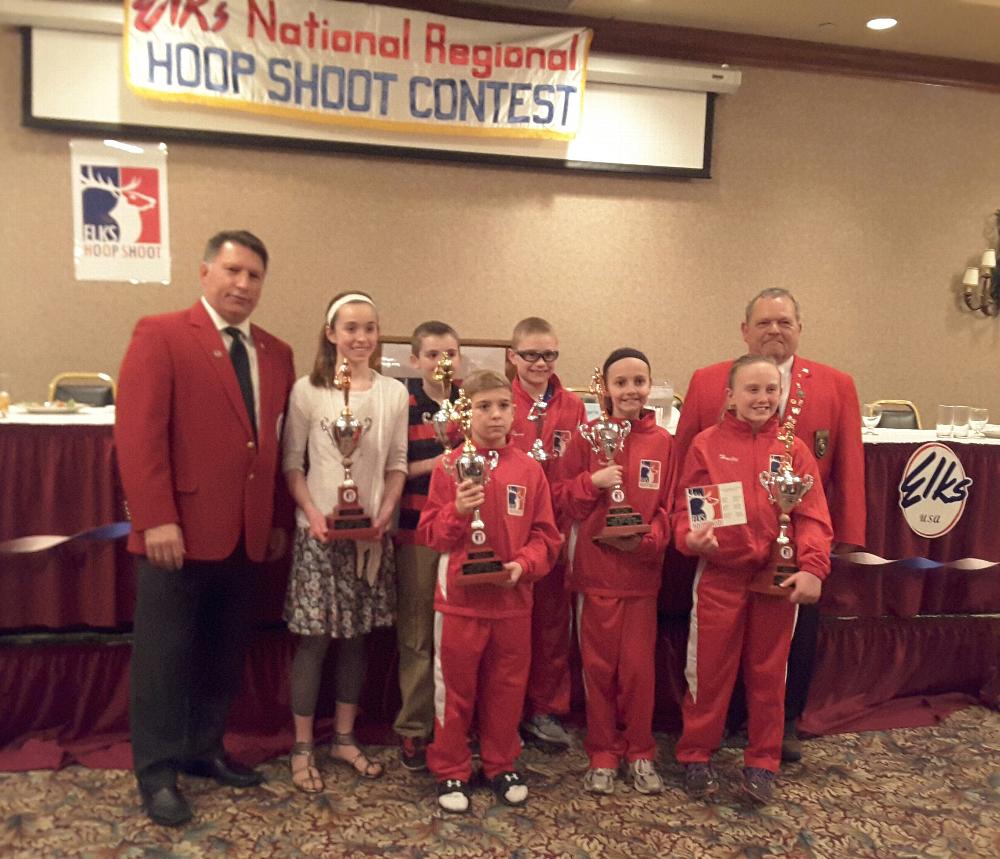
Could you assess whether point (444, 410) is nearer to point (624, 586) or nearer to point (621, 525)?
point (621, 525)

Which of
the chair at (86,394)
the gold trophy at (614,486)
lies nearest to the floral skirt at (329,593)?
the gold trophy at (614,486)

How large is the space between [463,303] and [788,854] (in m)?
3.74

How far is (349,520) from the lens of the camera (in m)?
2.23

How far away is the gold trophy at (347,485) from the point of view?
2.22 meters

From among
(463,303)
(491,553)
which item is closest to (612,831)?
(491,553)

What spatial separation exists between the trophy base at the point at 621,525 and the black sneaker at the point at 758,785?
2.77ft

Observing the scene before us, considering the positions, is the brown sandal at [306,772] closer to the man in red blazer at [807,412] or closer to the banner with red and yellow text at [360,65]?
the man in red blazer at [807,412]

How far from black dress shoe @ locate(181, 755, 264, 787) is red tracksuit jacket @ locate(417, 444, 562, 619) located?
830 mm

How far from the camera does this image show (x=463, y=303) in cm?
511

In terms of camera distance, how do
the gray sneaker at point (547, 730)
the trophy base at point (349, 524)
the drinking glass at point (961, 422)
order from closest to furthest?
the trophy base at point (349, 524)
the gray sneaker at point (547, 730)
the drinking glass at point (961, 422)

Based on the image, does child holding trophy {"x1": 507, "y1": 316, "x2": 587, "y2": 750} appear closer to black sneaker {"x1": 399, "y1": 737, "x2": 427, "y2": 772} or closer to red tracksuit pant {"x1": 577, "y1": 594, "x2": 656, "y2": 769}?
red tracksuit pant {"x1": 577, "y1": 594, "x2": 656, "y2": 769}

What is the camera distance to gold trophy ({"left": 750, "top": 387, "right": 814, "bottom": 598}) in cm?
225

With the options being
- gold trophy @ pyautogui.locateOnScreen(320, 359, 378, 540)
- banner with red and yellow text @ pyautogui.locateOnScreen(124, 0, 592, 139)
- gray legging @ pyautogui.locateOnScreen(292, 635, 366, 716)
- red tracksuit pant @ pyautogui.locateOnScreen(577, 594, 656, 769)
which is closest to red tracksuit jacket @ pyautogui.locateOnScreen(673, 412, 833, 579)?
red tracksuit pant @ pyautogui.locateOnScreen(577, 594, 656, 769)

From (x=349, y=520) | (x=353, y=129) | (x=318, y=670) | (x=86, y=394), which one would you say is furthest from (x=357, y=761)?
(x=353, y=129)
